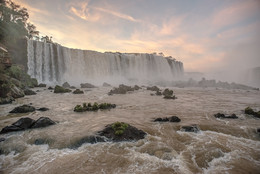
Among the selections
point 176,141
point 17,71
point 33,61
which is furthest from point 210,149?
point 33,61

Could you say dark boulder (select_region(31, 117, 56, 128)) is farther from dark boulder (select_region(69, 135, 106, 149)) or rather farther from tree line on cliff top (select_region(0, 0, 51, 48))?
tree line on cliff top (select_region(0, 0, 51, 48))

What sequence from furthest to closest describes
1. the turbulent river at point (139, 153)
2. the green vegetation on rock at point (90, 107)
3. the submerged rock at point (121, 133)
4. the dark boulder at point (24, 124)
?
the green vegetation on rock at point (90, 107) < the dark boulder at point (24, 124) < the submerged rock at point (121, 133) < the turbulent river at point (139, 153)

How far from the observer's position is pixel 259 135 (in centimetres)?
761

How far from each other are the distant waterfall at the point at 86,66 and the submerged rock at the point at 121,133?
115 ft

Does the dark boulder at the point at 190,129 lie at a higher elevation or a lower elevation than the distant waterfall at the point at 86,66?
lower

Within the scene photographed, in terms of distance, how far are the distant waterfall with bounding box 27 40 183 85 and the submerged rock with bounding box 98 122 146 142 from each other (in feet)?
115

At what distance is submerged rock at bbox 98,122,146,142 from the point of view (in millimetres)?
6620

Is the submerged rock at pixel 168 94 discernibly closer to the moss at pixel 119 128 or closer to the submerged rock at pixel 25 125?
the moss at pixel 119 128

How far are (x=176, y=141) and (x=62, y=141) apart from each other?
5303 millimetres

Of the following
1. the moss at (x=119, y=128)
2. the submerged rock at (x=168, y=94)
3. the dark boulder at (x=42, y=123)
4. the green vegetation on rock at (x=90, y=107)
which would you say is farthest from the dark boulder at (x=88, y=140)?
the submerged rock at (x=168, y=94)

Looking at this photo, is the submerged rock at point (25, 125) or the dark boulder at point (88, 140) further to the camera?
the submerged rock at point (25, 125)

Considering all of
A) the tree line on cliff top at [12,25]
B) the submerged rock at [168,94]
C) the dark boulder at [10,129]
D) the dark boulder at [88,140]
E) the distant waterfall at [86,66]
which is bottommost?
the dark boulder at [88,140]

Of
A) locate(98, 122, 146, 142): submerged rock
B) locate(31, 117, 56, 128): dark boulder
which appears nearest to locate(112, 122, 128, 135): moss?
locate(98, 122, 146, 142): submerged rock

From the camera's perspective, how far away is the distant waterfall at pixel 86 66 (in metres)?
35.6
